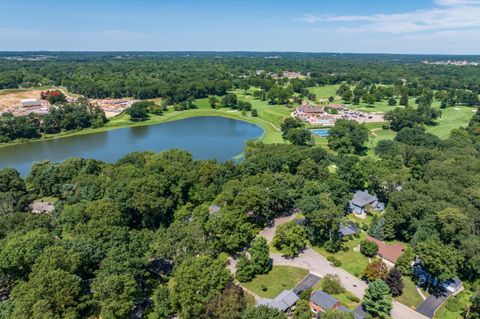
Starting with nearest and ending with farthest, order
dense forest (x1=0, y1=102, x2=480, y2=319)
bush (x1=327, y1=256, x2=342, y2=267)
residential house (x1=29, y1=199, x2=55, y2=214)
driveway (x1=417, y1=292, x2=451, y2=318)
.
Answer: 1. dense forest (x1=0, y1=102, x2=480, y2=319)
2. driveway (x1=417, y1=292, x2=451, y2=318)
3. bush (x1=327, y1=256, x2=342, y2=267)
4. residential house (x1=29, y1=199, x2=55, y2=214)

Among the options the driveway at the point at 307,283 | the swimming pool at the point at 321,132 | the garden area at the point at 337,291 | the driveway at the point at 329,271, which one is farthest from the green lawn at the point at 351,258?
the swimming pool at the point at 321,132

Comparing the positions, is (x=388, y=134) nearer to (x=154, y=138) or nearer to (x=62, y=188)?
(x=154, y=138)

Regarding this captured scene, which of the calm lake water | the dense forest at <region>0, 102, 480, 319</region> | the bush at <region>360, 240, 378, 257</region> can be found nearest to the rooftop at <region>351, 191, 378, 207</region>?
the dense forest at <region>0, 102, 480, 319</region>

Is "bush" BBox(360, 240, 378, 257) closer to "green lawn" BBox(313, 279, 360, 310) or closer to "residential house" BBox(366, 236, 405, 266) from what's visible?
"residential house" BBox(366, 236, 405, 266)

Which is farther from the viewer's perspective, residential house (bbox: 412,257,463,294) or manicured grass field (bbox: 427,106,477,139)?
manicured grass field (bbox: 427,106,477,139)

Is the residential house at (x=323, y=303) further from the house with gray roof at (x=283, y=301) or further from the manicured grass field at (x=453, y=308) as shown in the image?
the manicured grass field at (x=453, y=308)

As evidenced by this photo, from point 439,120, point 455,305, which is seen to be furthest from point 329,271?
point 439,120

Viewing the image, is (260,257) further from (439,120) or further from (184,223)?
(439,120)
